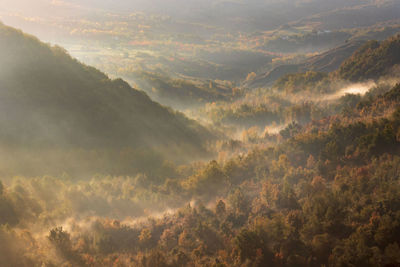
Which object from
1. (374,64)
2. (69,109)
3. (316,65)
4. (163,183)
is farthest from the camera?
(316,65)

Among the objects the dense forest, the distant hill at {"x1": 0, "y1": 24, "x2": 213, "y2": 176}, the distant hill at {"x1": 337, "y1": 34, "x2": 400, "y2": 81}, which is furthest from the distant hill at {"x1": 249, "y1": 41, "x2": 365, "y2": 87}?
the distant hill at {"x1": 0, "y1": 24, "x2": 213, "y2": 176}

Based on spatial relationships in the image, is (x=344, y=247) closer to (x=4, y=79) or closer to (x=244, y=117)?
(x=4, y=79)

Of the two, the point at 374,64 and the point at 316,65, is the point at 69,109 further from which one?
the point at 316,65

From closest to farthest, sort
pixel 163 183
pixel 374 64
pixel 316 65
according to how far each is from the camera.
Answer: pixel 163 183
pixel 374 64
pixel 316 65

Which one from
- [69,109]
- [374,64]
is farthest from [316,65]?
[69,109]

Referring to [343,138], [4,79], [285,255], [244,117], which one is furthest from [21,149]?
[244,117]
